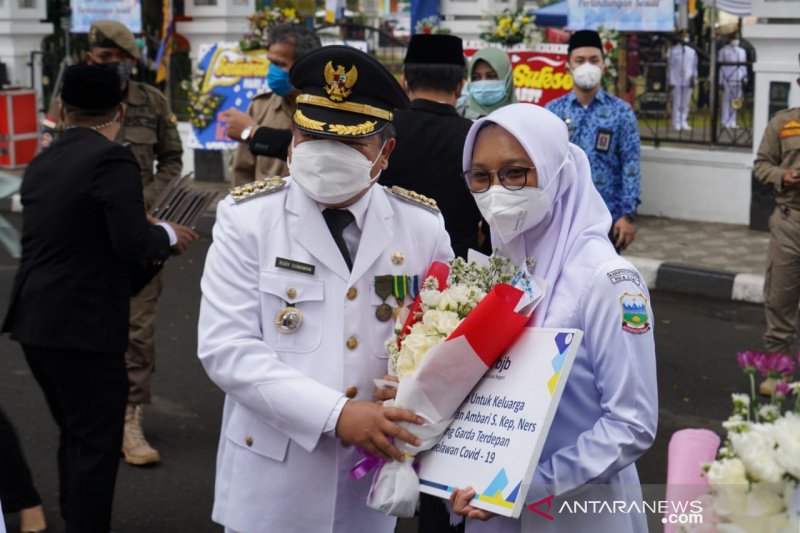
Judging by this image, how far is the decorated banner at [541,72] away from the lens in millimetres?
11148

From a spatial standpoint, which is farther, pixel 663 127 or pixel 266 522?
pixel 663 127

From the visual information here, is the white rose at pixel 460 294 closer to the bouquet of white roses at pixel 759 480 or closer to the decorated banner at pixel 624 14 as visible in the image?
the bouquet of white roses at pixel 759 480

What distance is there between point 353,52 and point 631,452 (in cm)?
119

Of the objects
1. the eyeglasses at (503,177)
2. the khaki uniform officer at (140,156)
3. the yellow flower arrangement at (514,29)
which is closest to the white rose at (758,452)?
the eyeglasses at (503,177)

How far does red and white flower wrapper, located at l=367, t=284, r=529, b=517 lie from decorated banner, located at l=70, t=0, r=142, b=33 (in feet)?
41.0

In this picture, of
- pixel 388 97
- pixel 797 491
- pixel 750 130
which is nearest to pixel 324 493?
→ pixel 388 97

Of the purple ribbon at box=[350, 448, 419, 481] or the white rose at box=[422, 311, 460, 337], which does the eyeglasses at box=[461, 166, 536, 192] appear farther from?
the purple ribbon at box=[350, 448, 419, 481]

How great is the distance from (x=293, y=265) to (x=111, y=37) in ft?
10.4

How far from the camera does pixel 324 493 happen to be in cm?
278

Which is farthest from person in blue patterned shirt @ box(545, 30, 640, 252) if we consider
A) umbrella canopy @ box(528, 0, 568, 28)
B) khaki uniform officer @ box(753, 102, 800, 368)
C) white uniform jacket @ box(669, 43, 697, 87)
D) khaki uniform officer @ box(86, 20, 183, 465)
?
umbrella canopy @ box(528, 0, 568, 28)

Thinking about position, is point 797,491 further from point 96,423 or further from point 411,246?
point 96,423

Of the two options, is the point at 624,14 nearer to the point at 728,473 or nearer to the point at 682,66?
the point at 682,66

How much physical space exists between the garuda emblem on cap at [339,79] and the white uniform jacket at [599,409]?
74 cm

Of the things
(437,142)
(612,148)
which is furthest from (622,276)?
(612,148)
